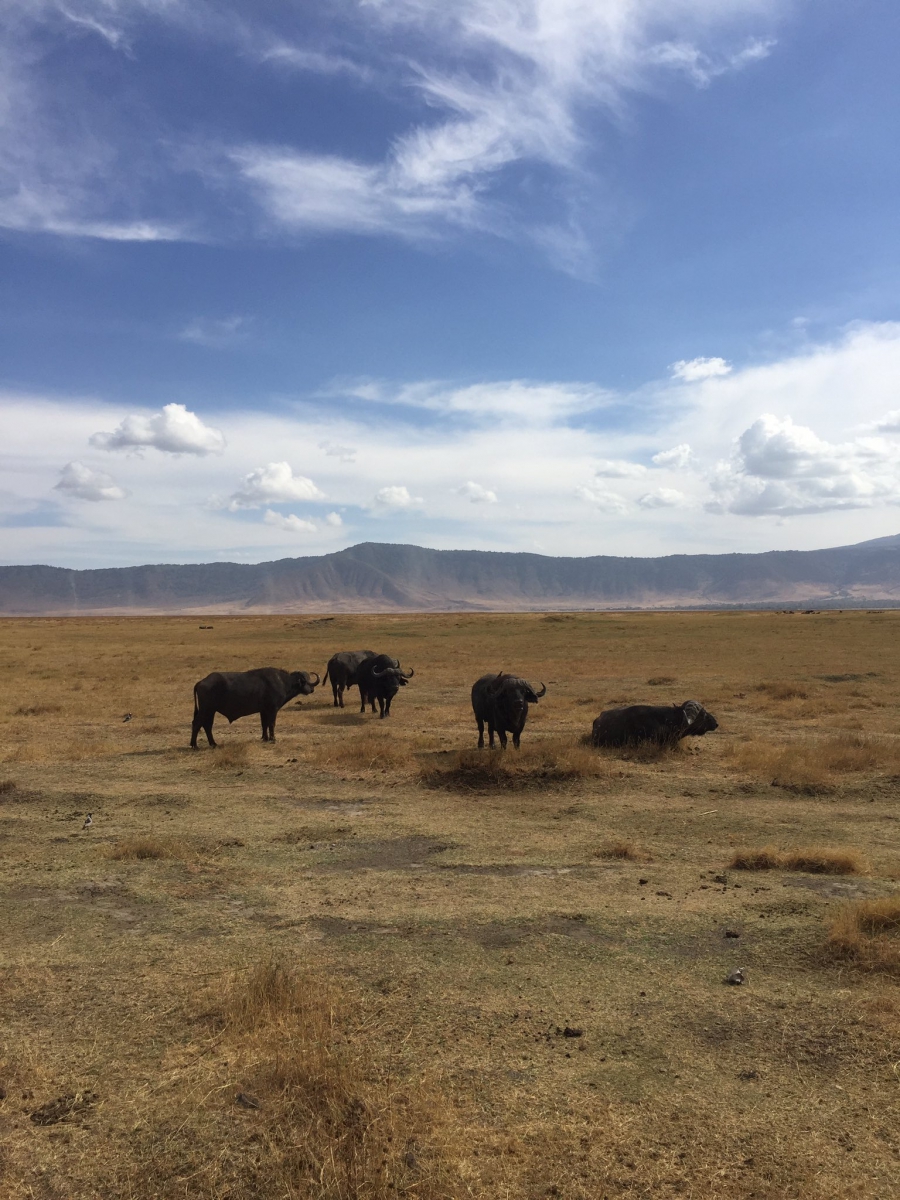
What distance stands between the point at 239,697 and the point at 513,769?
6835 millimetres

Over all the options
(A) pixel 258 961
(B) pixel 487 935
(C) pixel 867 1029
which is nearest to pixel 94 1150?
(A) pixel 258 961

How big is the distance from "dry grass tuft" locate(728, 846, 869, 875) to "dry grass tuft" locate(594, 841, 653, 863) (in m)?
1.01

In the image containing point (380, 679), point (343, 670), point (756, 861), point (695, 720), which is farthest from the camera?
point (343, 670)

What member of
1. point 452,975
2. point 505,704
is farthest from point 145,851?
point 505,704

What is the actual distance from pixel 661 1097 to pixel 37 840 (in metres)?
8.94

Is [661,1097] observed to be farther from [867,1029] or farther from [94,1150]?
[94,1150]

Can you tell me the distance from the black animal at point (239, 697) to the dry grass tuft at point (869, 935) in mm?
13369

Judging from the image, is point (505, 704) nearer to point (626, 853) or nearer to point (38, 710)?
point (626, 853)

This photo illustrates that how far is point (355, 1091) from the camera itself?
187 inches

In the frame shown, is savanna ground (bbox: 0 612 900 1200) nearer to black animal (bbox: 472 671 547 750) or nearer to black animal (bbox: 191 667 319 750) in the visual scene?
black animal (bbox: 472 671 547 750)

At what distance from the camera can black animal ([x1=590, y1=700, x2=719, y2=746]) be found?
16688 mm

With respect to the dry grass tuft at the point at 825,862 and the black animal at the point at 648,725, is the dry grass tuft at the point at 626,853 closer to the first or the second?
the dry grass tuft at the point at 825,862

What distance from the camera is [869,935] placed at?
7.07 metres

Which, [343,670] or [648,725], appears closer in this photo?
[648,725]
